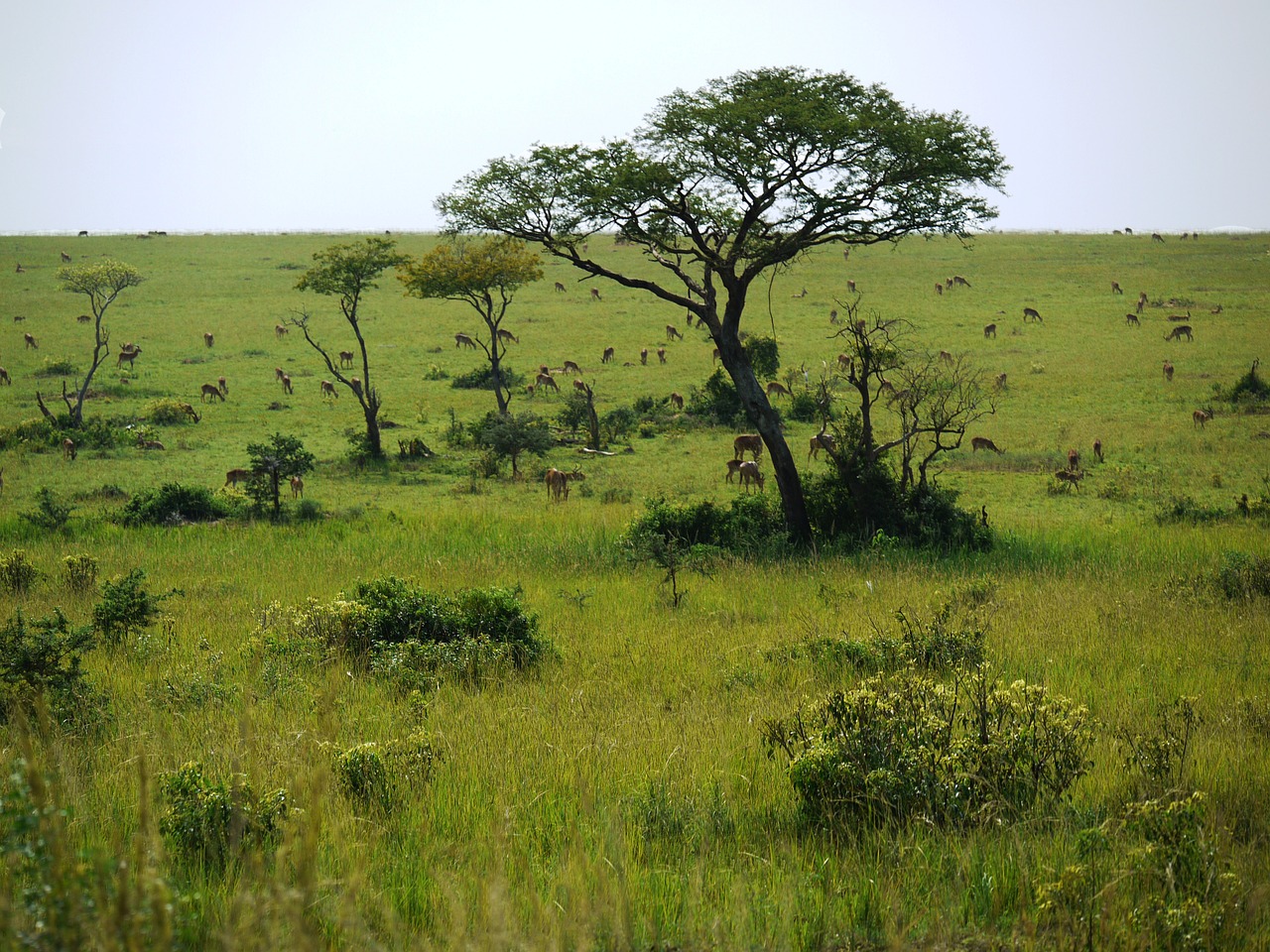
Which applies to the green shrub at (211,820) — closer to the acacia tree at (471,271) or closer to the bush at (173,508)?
the bush at (173,508)

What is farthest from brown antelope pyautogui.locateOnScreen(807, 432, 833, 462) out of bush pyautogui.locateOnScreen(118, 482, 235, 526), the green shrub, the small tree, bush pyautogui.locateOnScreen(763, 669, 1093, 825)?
bush pyautogui.locateOnScreen(118, 482, 235, 526)

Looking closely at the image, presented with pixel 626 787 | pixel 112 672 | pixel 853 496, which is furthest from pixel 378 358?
pixel 626 787

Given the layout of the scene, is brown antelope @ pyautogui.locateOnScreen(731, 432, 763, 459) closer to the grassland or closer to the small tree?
the grassland

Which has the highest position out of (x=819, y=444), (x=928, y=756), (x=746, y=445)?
(x=819, y=444)

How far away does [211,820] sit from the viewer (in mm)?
4695

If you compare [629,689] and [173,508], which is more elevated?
[629,689]

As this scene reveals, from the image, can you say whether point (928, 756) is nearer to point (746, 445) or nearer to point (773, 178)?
point (773, 178)

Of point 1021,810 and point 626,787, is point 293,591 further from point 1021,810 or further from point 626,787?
point 1021,810

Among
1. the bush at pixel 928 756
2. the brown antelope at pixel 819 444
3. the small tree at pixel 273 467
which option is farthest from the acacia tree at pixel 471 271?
the bush at pixel 928 756

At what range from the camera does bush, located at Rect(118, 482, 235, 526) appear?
→ 17.2 meters

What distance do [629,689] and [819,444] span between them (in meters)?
17.5

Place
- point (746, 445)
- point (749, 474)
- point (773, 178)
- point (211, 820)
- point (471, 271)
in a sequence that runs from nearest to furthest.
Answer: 1. point (211, 820)
2. point (773, 178)
3. point (749, 474)
4. point (746, 445)
5. point (471, 271)

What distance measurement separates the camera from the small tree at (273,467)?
60.4 feet

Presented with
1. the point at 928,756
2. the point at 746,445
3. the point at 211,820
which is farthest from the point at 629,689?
the point at 746,445
